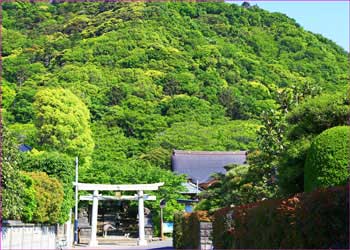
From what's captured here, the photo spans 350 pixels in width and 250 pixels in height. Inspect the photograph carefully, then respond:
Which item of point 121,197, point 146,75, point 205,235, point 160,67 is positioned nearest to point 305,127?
point 205,235

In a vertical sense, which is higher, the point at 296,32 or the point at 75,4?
the point at 75,4

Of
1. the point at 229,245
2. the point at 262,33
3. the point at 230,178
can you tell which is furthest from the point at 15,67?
the point at 229,245

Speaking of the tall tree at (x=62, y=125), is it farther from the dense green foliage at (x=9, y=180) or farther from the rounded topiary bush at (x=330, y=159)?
the rounded topiary bush at (x=330, y=159)

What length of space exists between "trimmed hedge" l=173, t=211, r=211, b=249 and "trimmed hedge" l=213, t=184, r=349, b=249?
8239 millimetres

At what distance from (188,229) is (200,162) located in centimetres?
3680

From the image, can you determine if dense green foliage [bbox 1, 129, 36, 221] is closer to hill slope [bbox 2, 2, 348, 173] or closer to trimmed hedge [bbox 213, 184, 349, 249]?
trimmed hedge [bbox 213, 184, 349, 249]

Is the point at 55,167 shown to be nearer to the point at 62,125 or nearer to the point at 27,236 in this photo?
the point at 27,236

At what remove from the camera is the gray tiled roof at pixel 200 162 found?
60656 mm

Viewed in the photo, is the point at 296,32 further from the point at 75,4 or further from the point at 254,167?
the point at 254,167

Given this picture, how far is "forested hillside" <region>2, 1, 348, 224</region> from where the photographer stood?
51.4m

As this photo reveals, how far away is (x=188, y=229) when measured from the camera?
80.7 ft

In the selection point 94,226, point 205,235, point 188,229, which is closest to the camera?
point 205,235

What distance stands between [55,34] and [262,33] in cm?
Result: 3473

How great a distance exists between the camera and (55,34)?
11325cm
